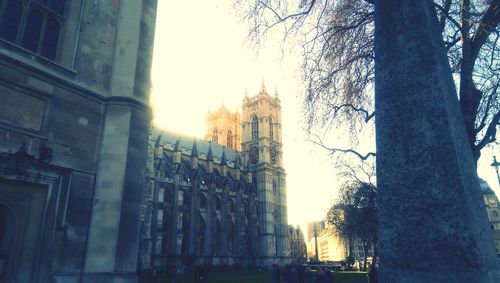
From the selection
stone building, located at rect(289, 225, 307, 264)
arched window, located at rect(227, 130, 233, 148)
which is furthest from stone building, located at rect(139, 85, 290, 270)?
stone building, located at rect(289, 225, 307, 264)

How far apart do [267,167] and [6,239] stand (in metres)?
65.0

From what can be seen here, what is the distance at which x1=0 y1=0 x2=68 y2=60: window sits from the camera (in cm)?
835

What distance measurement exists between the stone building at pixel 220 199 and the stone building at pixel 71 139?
34090 mm

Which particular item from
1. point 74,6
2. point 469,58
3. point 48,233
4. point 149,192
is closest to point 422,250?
point 469,58

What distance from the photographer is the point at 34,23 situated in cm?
895

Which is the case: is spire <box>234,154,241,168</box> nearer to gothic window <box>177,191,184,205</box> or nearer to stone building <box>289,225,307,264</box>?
gothic window <box>177,191,184,205</box>

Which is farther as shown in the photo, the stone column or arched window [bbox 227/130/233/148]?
arched window [bbox 227/130/233/148]

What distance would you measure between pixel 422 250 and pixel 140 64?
9.94 metres

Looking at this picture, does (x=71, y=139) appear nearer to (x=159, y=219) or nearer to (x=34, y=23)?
(x=34, y=23)

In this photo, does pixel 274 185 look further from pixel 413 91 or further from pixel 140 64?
pixel 413 91

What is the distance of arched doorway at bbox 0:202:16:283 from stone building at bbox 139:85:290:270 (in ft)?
114

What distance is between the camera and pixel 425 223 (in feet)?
9.40

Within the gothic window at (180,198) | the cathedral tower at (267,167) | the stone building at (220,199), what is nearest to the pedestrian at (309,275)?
the stone building at (220,199)

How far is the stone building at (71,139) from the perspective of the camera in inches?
301
